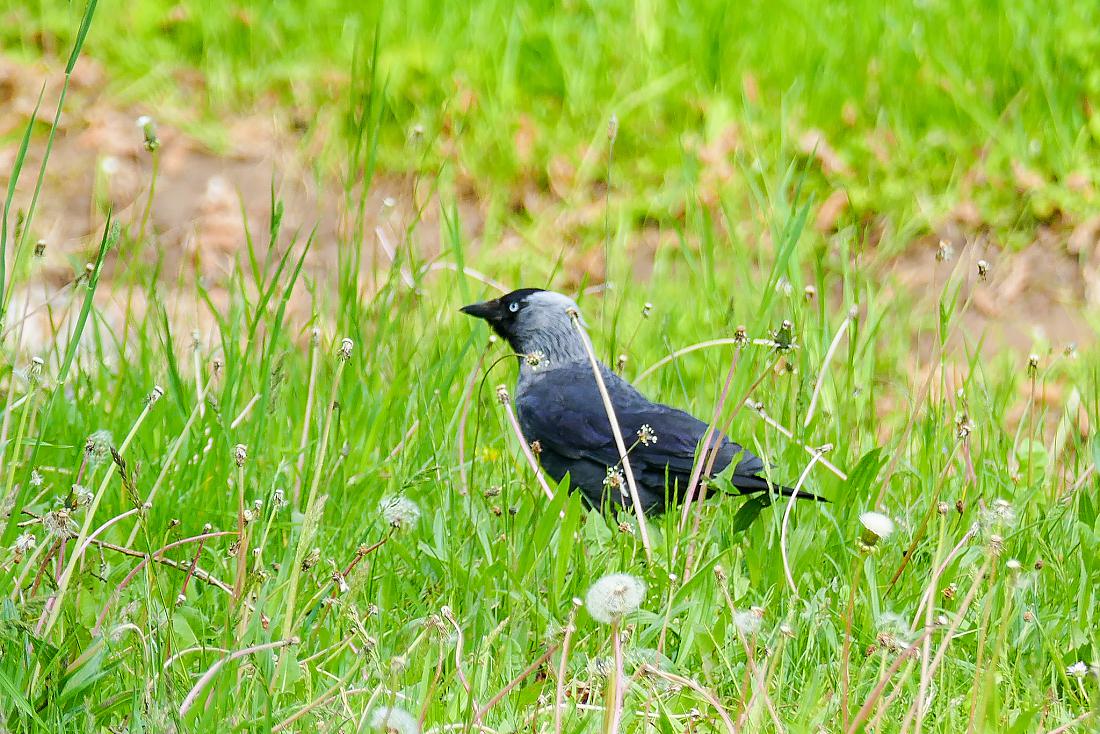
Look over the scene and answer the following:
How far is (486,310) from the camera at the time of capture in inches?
174

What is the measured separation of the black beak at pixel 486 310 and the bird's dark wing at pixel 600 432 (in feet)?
0.92

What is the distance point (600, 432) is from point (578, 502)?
101cm

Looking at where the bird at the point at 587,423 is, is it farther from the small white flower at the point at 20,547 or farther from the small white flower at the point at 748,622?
the small white flower at the point at 20,547

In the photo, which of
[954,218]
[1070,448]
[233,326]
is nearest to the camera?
[233,326]

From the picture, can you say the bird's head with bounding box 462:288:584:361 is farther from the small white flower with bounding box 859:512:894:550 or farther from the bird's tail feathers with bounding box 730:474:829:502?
the small white flower with bounding box 859:512:894:550

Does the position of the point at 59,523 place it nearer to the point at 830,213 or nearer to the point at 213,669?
the point at 213,669

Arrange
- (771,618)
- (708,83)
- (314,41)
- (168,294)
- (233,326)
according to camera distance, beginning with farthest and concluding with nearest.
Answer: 1. (314,41)
2. (708,83)
3. (168,294)
4. (233,326)
5. (771,618)

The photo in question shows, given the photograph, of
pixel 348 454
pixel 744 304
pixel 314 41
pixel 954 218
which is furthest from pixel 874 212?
pixel 348 454

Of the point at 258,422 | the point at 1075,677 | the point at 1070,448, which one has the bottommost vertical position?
the point at 1070,448

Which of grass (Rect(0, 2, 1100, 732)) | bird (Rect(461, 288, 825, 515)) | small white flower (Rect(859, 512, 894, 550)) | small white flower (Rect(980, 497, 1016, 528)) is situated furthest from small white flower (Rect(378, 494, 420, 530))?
small white flower (Rect(980, 497, 1016, 528))

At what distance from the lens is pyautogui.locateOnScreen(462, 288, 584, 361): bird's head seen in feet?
14.5

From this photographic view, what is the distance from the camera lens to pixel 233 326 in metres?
3.79

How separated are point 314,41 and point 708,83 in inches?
78.8

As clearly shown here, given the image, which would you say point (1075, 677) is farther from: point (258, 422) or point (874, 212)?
point (874, 212)
